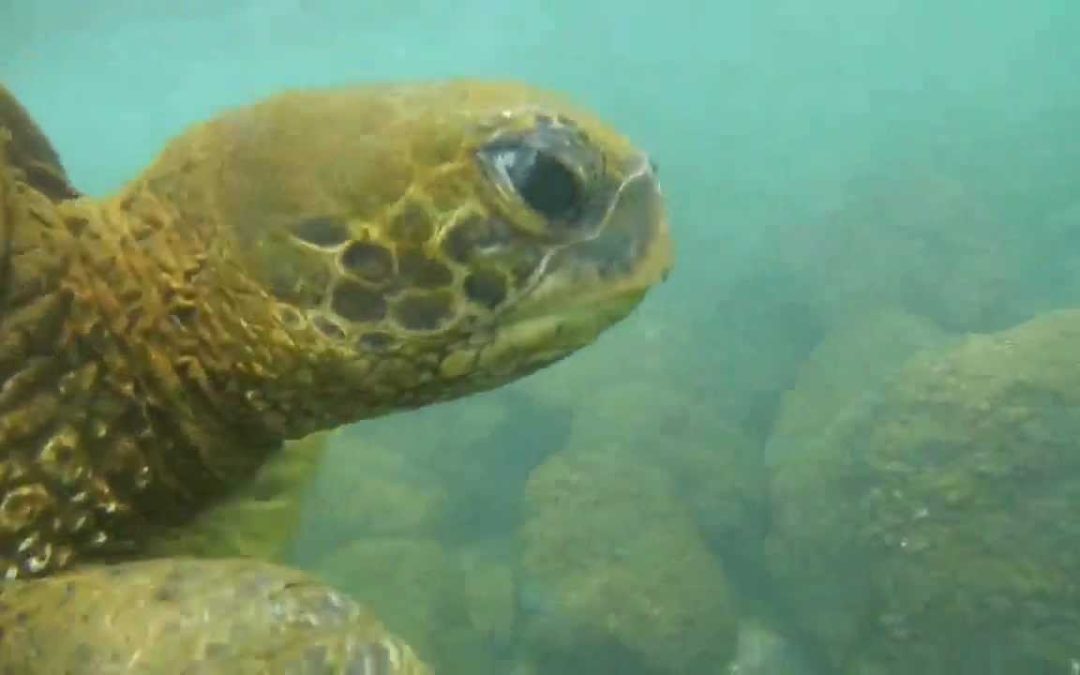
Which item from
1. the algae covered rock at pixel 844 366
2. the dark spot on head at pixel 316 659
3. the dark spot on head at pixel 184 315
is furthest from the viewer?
the algae covered rock at pixel 844 366

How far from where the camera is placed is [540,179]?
43.6 inches

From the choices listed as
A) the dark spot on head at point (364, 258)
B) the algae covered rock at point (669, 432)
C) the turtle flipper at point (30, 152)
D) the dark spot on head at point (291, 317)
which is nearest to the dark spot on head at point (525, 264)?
the dark spot on head at point (364, 258)

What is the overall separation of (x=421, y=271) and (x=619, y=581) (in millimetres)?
4583

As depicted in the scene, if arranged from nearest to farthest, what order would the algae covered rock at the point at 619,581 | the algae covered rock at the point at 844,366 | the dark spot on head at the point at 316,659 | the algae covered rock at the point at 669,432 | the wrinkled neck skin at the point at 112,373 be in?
1. the dark spot on head at the point at 316,659
2. the wrinkled neck skin at the point at 112,373
3. the algae covered rock at the point at 619,581
4. the algae covered rock at the point at 669,432
5. the algae covered rock at the point at 844,366

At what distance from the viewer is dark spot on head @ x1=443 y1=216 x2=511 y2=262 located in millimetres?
1090

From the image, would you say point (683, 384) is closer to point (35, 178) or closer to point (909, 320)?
point (909, 320)

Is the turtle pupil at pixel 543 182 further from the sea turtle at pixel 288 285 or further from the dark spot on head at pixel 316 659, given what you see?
the dark spot on head at pixel 316 659

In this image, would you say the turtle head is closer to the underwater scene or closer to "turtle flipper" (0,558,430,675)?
the underwater scene

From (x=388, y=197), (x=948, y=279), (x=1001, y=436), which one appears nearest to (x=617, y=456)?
(x=1001, y=436)

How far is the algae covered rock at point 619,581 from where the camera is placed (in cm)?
511

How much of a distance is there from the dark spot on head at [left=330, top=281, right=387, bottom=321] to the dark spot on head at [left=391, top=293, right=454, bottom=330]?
18 millimetres

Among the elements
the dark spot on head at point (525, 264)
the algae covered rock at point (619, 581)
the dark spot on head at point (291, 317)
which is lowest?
the algae covered rock at point (619, 581)

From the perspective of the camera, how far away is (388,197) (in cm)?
110

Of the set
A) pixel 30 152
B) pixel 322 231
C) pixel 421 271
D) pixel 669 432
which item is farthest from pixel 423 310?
pixel 669 432
